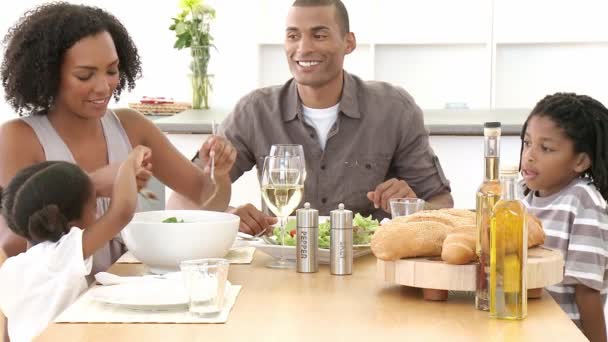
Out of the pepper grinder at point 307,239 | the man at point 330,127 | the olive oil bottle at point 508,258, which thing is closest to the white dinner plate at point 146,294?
the pepper grinder at point 307,239

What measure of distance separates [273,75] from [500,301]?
439cm

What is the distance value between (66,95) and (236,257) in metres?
0.62

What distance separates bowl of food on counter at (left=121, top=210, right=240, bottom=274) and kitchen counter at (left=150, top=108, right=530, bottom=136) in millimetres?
1981

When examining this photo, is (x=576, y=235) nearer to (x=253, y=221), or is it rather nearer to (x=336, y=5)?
(x=253, y=221)

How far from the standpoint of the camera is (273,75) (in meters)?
5.91

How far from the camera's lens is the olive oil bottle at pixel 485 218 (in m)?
1.61

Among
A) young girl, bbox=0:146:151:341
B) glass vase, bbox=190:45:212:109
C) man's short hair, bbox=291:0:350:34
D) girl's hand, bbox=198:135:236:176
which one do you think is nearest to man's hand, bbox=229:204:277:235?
girl's hand, bbox=198:135:236:176

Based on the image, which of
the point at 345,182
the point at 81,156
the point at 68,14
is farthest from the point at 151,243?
the point at 345,182

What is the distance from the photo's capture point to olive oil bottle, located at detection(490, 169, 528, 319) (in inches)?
62.2

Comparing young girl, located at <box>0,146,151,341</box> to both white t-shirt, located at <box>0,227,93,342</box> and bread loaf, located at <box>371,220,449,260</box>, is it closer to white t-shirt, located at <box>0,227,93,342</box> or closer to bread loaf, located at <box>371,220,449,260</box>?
white t-shirt, located at <box>0,227,93,342</box>

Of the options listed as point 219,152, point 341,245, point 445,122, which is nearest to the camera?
point 341,245

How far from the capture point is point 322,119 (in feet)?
9.82

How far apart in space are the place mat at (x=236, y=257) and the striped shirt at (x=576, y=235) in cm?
63

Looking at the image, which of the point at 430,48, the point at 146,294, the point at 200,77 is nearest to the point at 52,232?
the point at 146,294
